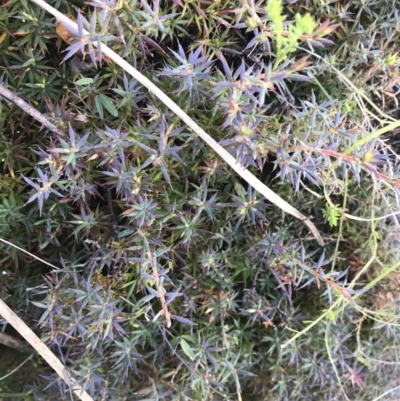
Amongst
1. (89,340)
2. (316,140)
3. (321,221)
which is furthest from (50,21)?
(321,221)

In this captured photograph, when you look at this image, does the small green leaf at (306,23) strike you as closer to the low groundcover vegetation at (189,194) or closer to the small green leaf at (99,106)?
the low groundcover vegetation at (189,194)

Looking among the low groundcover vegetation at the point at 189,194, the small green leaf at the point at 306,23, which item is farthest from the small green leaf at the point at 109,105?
the small green leaf at the point at 306,23

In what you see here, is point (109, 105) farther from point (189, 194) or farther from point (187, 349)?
point (187, 349)

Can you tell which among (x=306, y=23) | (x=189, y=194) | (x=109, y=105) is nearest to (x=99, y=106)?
(x=109, y=105)

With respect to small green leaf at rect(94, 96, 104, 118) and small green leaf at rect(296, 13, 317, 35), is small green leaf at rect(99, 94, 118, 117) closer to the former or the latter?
small green leaf at rect(94, 96, 104, 118)

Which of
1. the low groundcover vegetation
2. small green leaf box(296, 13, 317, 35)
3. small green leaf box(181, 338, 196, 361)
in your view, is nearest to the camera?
small green leaf box(296, 13, 317, 35)

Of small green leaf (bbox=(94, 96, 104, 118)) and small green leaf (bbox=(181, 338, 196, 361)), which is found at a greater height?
small green leaf (bbox=(94, 96, 104, 118))

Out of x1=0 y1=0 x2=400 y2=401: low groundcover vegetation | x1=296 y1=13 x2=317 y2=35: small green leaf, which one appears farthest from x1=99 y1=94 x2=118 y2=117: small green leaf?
x1=296 y1=13 x2=317 y2=35: small green leaf
